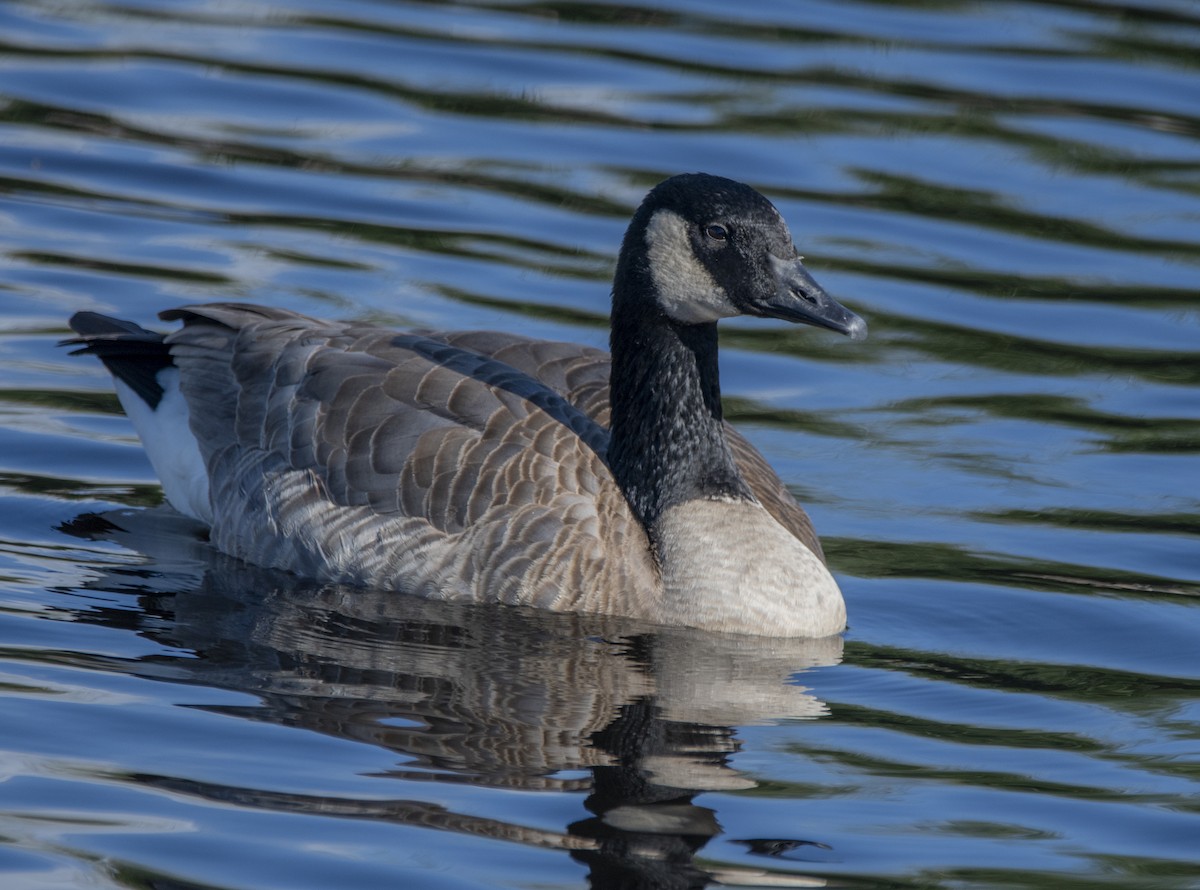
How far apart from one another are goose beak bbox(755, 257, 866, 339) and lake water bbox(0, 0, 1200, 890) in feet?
5.64

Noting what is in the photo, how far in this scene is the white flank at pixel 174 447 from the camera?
39.4ft

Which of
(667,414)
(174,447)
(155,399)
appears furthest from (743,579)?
(155,399)

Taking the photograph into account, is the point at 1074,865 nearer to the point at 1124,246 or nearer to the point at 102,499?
the point at 102,499

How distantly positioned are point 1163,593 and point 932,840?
11.7 ft

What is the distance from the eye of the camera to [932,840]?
7.92m

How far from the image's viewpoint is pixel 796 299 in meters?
10.3

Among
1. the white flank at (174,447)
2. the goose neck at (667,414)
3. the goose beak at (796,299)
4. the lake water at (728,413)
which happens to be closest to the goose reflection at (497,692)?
the lake water at (728,413)

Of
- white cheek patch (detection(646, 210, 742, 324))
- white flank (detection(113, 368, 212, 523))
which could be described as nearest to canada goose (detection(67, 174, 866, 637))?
white cheek patch (detection(646, 210, 742, 324))

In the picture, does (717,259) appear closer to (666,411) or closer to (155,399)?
(666,411)

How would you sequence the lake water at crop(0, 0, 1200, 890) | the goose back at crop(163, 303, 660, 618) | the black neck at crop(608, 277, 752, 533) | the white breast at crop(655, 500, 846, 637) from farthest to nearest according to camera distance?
1. the black neck at crop(608, 277, 752, 533)
2. the goose back at crop(163, 303, 660, 618)
3. the white breast at crop(655, 500, 846, 637)
4. the lake water at crop(0, 0, 1200, 890)

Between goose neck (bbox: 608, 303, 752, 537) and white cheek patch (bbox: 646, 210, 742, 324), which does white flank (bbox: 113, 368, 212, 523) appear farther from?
white cheek patch (bbox: 646, 210, 742, 324)

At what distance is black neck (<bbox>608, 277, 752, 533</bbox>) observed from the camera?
10.7 meters

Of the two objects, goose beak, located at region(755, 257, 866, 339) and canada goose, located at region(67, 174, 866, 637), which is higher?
goose beak, located at region(755, 257, 866, 339)

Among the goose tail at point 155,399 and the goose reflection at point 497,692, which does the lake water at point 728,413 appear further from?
the goose tail at point 155,399
